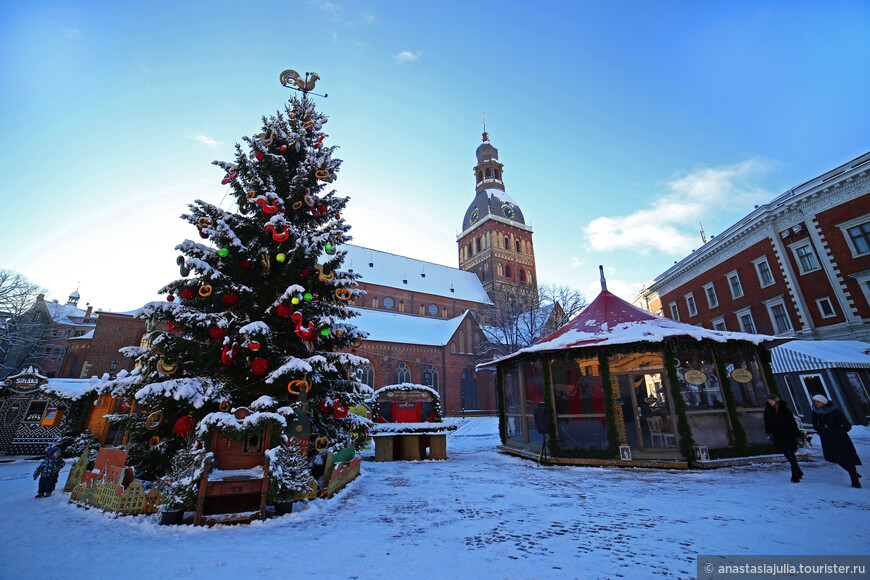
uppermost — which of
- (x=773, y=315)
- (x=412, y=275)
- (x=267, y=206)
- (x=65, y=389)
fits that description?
(x=412, y=275)

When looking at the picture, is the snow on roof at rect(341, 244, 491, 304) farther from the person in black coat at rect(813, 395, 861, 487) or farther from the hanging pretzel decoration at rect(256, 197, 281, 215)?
the person in black coat at rect(813, 395, 861, 487)

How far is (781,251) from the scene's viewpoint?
21141mm

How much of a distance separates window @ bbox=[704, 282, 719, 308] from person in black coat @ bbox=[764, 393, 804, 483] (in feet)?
73.0

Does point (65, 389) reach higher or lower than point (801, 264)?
lower

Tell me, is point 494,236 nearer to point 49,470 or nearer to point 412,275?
point 412,275

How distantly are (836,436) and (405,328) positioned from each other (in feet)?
99.5

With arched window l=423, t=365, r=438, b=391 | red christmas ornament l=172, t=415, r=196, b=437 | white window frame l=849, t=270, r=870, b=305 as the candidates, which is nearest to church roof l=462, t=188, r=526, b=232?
arched window l=423, t=365, r=438, b=391

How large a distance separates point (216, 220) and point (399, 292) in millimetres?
34685

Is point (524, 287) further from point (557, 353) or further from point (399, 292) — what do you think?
point (557, 353)

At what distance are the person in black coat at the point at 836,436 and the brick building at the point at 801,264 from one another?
1742cm

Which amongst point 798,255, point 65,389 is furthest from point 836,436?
point 65,389

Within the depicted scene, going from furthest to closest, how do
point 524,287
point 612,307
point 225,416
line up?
point 524,287 < point 612,307 < point 225,416

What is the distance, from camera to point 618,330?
36.4 feet

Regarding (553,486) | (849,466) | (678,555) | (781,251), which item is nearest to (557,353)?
(553,486)
